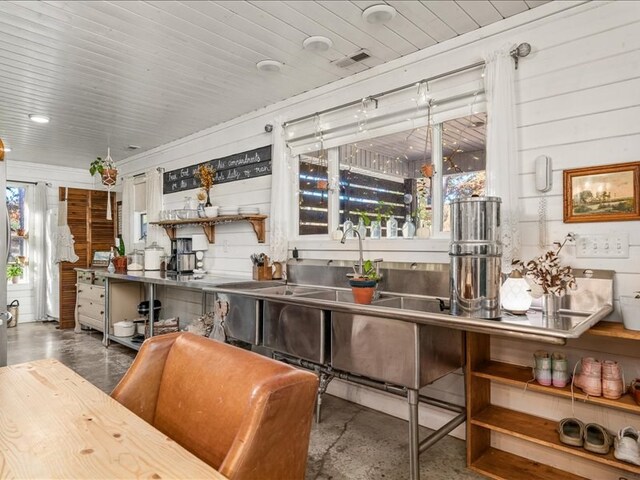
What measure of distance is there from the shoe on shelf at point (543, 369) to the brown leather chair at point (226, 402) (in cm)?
164

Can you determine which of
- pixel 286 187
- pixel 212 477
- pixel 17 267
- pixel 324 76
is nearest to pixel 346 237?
pixel 286 187

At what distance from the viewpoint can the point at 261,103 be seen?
4.00m

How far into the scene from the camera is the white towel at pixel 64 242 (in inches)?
244

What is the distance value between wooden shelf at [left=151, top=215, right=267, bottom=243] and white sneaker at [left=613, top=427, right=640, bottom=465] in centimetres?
313

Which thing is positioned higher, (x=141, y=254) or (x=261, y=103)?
(x=261, y=103)

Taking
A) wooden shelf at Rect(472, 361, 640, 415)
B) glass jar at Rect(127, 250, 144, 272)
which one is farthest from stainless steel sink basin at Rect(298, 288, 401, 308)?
glass jar at Rect(127, 250, 144, 272)

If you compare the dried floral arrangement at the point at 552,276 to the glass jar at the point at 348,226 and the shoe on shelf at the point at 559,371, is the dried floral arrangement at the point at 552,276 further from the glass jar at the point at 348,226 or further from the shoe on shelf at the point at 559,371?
the glass jar at the point at 348,226

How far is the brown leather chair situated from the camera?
2.98 feet

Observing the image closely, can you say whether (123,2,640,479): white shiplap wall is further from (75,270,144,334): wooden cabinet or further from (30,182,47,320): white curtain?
(30,182,47,320): white curtain

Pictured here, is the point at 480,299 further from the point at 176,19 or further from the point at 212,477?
the point at 176,19

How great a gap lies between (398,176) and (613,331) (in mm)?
1770

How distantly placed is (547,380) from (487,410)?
0.45m

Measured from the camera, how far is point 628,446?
182 cm

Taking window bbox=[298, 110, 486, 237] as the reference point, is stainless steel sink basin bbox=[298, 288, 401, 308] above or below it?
below
